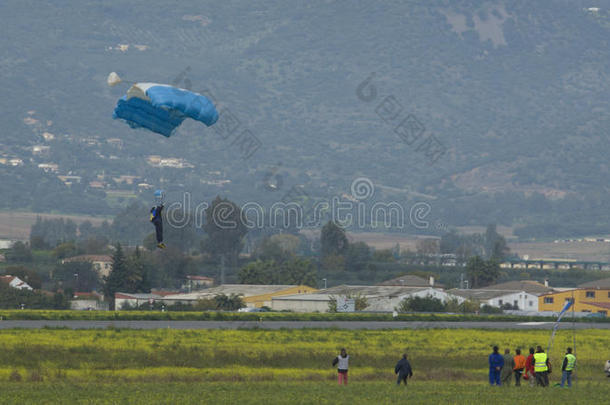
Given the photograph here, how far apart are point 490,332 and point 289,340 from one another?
21.7 meters

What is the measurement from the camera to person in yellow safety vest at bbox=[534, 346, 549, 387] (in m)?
41.6

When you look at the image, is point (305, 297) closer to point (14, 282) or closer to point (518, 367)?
point (14, 282)

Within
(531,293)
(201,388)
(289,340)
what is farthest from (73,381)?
(531,293)

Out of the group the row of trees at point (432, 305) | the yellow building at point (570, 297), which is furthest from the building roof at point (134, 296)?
the yellow building at point (570, 297)

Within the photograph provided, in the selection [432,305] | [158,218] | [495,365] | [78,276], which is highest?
[78,276]

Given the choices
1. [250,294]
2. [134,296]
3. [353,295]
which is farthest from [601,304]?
[134,296]

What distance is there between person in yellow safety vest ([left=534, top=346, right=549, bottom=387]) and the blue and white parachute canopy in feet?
52.2

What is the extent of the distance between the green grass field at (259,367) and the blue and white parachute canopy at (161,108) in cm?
1032

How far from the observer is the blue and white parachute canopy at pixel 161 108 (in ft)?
147

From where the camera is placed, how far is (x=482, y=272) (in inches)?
7411

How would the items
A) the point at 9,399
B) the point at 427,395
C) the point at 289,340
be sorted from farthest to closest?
the point at 289,340, the point at 427,395, the point at 9,399

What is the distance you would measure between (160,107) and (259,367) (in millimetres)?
12970

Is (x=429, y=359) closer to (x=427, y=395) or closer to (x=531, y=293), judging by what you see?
(x=427, y=395)

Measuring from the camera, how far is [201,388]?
38938 millimetres
